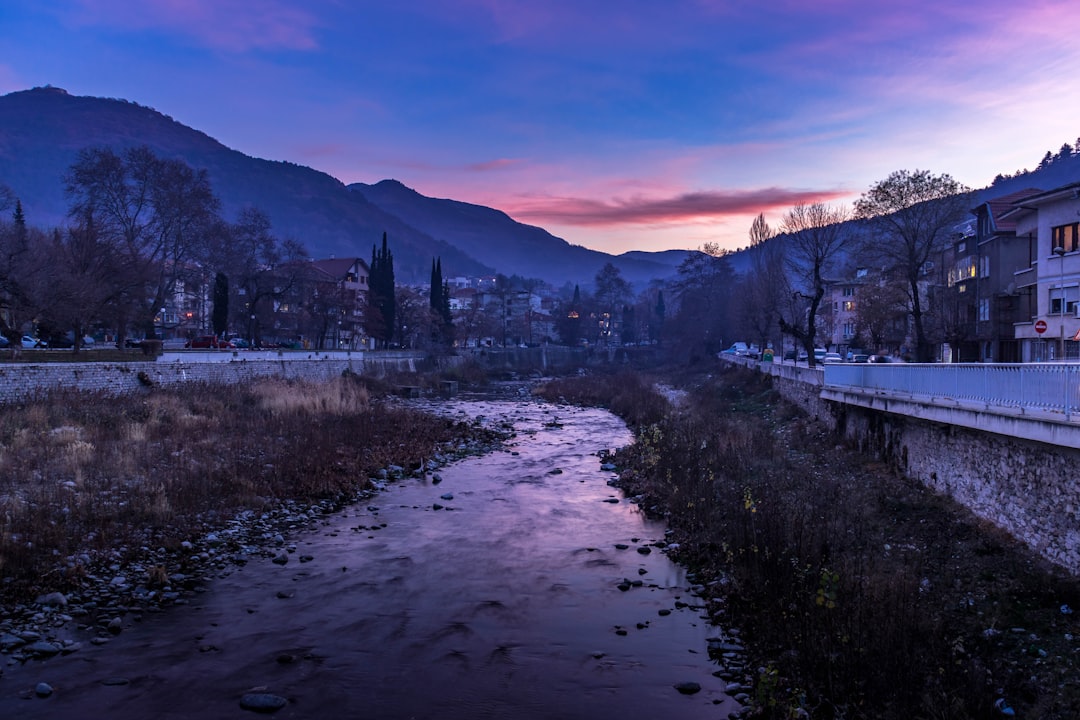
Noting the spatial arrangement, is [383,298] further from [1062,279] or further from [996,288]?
[1062,279]

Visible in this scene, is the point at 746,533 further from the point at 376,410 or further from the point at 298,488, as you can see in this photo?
the point at 376,410

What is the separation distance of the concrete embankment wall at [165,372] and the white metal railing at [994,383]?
30869 mm

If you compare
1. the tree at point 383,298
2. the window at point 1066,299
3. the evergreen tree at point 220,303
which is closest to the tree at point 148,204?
the evergreen tree at point 220,303

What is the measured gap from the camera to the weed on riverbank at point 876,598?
24.5ft

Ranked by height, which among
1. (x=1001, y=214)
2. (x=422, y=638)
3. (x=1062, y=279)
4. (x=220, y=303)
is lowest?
(x=422, y=638)

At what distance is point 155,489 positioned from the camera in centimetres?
1573

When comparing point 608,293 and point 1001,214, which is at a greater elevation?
point 608,293

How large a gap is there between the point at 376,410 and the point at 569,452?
12.9 m

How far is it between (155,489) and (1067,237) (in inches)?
1465

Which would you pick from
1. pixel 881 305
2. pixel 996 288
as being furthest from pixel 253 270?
pixel 996 288

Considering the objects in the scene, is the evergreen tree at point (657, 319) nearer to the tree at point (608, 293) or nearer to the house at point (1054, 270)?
the tree at point (608, 293)

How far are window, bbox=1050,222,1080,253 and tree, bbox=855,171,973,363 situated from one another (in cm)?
427

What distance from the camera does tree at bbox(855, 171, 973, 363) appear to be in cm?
3309

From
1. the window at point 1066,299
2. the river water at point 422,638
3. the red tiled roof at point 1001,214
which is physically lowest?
the river water at point 422,638
